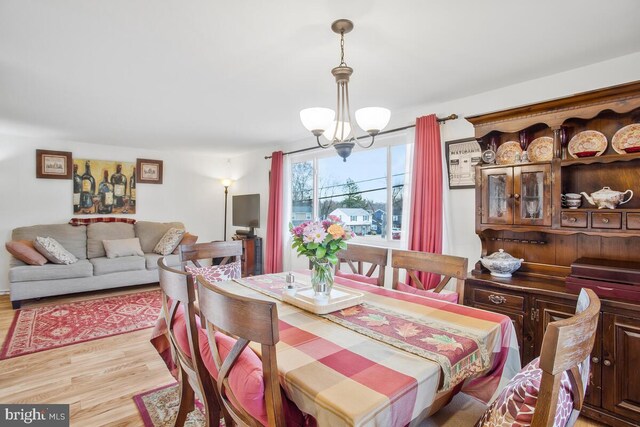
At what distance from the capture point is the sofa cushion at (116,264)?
4.56m

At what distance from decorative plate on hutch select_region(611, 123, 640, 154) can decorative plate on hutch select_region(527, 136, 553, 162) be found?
1.13 ft

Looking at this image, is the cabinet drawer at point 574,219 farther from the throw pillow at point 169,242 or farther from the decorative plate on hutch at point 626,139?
the throw pillow at point 169,242

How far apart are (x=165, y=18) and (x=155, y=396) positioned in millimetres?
2312

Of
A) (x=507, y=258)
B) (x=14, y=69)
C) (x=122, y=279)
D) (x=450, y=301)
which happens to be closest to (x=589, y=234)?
(x=507, y=258)

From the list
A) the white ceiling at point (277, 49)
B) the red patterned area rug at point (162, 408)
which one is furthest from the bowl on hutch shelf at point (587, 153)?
the red patterned area rug at point (162, 408)

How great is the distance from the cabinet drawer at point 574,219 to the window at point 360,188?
140 centimetres

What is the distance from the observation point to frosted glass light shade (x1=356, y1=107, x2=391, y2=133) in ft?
6.21

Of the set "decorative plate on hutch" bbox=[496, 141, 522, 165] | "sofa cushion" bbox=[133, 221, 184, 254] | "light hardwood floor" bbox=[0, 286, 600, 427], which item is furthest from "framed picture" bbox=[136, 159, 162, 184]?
"decorative plate on hutch" bbox=[496, 141, 522, 165]

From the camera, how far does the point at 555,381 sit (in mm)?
729

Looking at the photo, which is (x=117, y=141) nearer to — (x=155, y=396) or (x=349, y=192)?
(x=349, y=192)

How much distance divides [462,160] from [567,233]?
1078 mm

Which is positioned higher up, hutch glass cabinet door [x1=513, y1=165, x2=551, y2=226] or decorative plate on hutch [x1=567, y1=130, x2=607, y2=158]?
decorative plate on hutch [x1=567, y1=130, x2=607, y2=158]

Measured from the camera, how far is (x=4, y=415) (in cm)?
194
